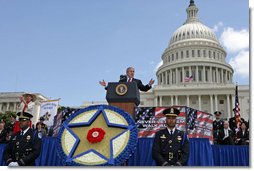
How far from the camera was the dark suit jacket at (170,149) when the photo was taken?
5088mm

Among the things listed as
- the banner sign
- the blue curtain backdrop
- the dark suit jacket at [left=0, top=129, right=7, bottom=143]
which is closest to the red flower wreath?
the blue curtain backdrop

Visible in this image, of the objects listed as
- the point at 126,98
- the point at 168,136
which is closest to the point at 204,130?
the point at 126,98

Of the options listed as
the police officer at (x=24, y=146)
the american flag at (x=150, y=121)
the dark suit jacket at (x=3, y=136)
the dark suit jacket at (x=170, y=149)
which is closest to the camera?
the dark suit jacket at (x=170, y=149)

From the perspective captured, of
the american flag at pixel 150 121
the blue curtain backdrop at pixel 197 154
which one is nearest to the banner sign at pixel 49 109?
the american flag at pixel 150 121

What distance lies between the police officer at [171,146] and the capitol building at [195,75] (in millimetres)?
60222

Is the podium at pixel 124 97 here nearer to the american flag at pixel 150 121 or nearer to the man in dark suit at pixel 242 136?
the american flag at pixel 150 121

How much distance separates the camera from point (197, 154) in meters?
7.46

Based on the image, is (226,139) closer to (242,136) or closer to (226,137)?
(226,137)

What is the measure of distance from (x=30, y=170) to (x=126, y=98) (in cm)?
399

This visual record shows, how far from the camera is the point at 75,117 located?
5723mm

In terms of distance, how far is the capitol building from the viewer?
68.4m

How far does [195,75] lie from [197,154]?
2873 inches

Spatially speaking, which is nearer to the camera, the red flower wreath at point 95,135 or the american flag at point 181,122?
the red flower wreath at point 95,135

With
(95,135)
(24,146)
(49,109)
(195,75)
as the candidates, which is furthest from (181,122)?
(195,75)
